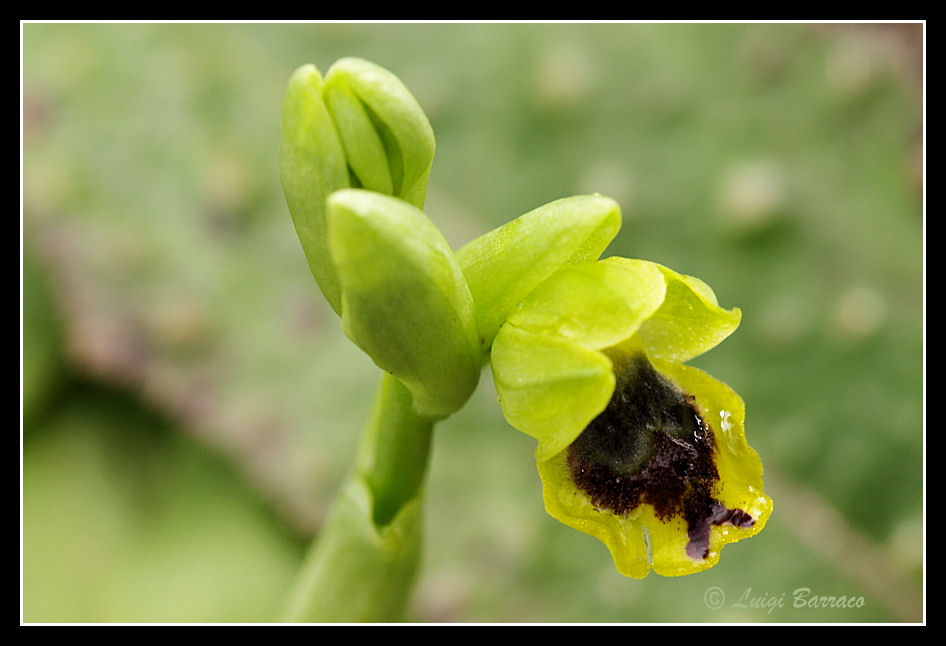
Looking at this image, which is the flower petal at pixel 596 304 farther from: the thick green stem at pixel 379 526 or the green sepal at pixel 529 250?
the thick green stem at pixel 379 526

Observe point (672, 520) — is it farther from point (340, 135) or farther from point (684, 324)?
point (340, 135)

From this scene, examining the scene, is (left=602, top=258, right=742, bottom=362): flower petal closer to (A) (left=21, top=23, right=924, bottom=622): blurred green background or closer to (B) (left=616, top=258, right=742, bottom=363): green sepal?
(B) (left=616, top=258, right=742, bottom=363): green sepal

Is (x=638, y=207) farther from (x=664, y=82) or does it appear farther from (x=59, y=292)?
(x=59, y=292)

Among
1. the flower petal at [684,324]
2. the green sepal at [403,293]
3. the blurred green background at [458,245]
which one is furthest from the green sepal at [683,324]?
the blurred green background at [458,245]

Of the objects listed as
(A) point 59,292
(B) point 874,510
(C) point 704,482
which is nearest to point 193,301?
(A) point 59,292

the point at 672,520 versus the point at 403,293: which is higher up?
the point at 403,293
